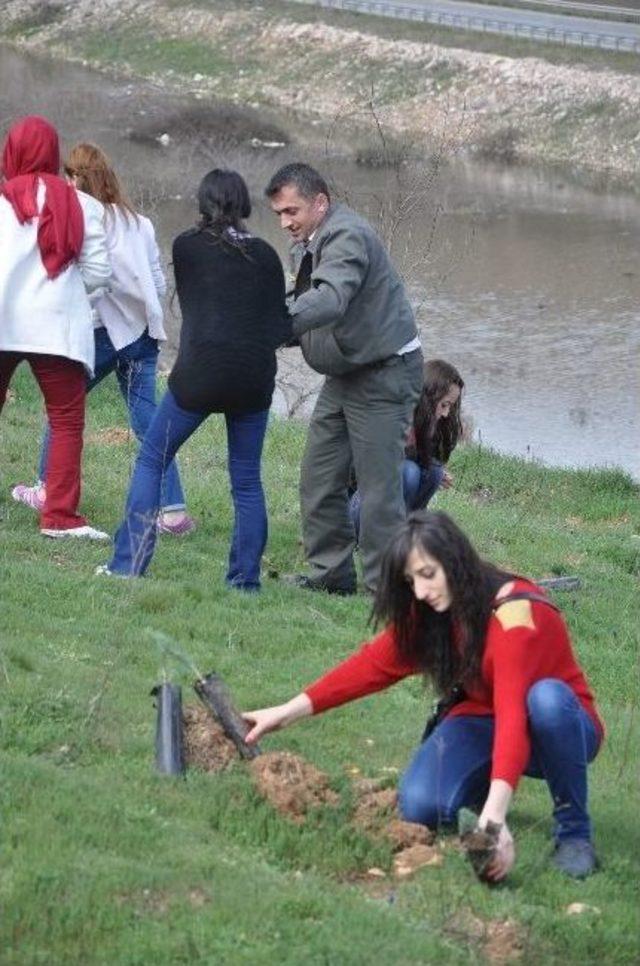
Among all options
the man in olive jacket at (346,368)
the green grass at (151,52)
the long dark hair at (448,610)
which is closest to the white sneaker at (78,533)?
the man in olive jacket at (346,368)

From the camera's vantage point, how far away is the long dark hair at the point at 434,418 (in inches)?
346

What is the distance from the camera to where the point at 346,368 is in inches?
328

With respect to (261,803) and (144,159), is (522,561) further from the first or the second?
(144,159)

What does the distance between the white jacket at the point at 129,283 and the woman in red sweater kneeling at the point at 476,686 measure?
145 inches

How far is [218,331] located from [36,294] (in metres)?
1.03

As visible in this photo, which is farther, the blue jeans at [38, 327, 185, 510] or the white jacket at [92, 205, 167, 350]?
the blue jeans at [38, 327, 185, 510]

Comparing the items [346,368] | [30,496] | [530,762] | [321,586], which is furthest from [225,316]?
[530,762]

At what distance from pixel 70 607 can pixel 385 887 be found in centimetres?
270

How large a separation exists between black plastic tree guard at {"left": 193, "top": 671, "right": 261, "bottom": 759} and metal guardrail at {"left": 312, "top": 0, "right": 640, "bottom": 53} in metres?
35.2

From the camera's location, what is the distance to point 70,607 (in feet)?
24.8

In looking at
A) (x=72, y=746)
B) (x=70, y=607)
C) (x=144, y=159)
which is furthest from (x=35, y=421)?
(x=144, y=159)

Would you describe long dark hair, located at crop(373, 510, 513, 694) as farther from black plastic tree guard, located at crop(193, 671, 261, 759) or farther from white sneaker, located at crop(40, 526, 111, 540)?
white sneaker, located at crop(40, 526, 111, 540)

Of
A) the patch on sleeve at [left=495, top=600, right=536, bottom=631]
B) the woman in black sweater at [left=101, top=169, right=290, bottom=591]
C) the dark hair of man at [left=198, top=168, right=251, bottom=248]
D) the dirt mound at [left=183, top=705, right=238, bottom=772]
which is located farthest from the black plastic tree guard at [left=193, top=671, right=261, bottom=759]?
the dark hair of man at [left=198, top=168, right=251, bottom=248]

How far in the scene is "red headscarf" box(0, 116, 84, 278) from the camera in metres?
8.22
